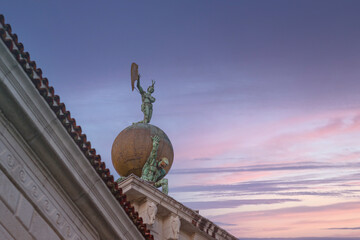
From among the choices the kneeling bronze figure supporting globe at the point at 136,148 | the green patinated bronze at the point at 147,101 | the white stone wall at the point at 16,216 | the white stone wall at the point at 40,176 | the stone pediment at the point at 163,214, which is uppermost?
the green patinated bronze at the point at 147,101

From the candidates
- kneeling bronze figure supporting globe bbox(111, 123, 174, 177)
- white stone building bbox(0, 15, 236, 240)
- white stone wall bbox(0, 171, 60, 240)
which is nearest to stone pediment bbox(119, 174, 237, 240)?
kneeling bronze figure supporting globe bbox(111, 123, 174, 177)

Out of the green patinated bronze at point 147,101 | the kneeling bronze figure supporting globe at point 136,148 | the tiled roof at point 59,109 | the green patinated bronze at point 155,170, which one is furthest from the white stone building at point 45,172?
the green patinated bronze at point 147,101

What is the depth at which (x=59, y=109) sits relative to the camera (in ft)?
36.0

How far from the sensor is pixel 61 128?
11.0 m

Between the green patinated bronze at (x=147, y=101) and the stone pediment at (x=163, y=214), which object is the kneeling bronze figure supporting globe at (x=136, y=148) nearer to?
the green patinated bronze at (x=147, y=101)

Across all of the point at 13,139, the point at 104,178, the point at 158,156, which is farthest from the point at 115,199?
the point at 158,156

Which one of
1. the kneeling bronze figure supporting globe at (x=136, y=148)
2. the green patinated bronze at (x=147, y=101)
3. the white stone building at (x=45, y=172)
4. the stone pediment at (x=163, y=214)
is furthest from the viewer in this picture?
the green patinated bronze at (x=147, y=101)

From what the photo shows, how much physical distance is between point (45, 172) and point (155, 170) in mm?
13109

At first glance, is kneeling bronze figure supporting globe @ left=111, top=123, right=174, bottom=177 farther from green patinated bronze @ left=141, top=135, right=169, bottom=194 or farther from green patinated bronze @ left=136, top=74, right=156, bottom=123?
green patinated bronze @ left=136, top=74, right=156, bottom=123

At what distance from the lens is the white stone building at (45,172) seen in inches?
388

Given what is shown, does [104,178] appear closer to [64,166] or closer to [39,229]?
[64,166]

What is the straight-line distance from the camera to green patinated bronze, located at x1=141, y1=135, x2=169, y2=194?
23.5 metres

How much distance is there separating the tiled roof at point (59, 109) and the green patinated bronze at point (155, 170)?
9837 mm

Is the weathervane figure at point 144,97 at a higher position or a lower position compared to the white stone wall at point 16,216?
higher
